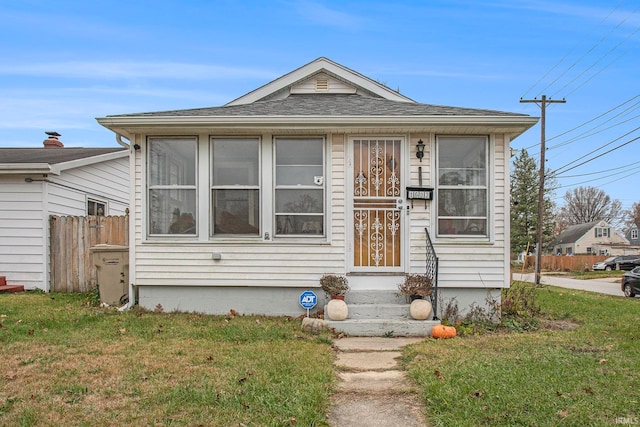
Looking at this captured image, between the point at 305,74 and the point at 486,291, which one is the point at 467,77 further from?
the point at 486,291

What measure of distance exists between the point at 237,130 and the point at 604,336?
5960 millimetres

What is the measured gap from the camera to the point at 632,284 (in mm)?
15047

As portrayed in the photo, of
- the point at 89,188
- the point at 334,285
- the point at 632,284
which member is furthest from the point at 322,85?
the point at 632,284

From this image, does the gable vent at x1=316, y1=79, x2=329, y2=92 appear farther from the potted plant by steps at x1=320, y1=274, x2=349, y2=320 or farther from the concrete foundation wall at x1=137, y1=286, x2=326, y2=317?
the concrete foundation wall at x1=137, y1=286, x2=326, y2=317

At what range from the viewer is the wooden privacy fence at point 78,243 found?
914cm

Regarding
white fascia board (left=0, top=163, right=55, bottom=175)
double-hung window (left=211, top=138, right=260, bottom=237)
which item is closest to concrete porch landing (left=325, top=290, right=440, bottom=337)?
double-hung window (left=211, top=138, right=260, bottom=237)

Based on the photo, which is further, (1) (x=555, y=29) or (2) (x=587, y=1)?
(1) (x=555, y=29)

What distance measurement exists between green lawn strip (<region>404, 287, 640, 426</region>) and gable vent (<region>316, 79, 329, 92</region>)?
577cm

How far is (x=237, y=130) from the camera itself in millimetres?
6988

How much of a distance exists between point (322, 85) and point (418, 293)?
5.01 meters

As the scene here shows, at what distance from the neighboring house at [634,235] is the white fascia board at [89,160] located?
56115mm

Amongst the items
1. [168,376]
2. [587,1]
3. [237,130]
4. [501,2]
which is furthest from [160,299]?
[587,1]

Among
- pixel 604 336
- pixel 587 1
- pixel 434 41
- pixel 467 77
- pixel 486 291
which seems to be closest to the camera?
pixel 604 336

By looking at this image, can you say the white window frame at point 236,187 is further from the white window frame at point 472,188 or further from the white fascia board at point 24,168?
the white fascia board at point 24,168
